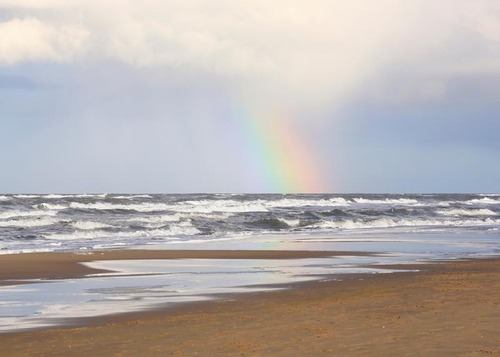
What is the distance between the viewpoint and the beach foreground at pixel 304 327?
9852mm

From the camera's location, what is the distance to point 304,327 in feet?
37.3

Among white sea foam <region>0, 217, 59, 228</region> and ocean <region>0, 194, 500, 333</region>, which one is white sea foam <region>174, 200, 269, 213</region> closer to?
ocean <region>0, 194, 500, 333</region>

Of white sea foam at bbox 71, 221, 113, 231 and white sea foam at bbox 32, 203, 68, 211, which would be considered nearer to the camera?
white sea foam at bbox 71, 221, 113, 231

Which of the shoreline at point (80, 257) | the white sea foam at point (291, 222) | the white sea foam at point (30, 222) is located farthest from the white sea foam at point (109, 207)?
the shoreline at point (80, 257)

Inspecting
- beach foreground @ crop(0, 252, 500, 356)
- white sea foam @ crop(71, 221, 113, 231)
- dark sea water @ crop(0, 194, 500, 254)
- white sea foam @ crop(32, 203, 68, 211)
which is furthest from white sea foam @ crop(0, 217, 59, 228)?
beach foreground @ crop(0, 252, 500, 356)

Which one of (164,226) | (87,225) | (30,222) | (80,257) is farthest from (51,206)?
(80,257)

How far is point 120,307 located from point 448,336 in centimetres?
640

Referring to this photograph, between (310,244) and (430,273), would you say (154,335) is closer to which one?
(430,273)

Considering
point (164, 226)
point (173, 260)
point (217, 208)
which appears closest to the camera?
point (173, 260)

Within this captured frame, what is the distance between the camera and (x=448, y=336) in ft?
Answer: 32.9

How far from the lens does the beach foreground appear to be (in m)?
9.85

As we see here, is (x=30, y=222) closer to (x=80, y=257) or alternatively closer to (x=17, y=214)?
(x=17, y=214)

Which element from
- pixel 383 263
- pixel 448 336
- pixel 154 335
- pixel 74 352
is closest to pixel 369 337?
pixel 448 336

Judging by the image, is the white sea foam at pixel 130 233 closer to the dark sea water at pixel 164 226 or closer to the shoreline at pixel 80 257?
the dark sea water at pixel 164 226
